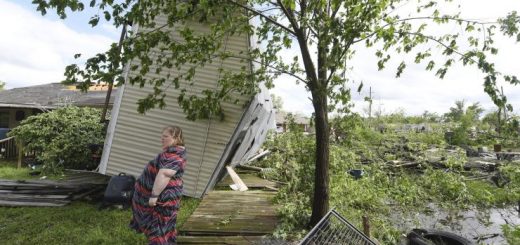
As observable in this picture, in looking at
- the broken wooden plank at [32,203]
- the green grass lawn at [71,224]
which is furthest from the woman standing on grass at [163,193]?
the broken wooden plank at [32,203]

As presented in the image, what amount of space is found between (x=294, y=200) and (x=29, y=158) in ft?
44.0

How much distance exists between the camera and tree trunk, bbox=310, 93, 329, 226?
6.43 m

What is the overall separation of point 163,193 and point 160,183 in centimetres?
25

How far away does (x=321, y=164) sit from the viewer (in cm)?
648

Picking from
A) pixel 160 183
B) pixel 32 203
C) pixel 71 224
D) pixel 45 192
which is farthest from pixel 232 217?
pixel 45 192

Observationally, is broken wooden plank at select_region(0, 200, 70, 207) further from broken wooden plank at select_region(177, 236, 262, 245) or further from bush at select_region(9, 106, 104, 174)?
broken wooden plank at select_region(177, 236, 262, 245)

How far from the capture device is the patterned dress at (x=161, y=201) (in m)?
4.35

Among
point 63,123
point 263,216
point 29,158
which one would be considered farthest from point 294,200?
point 29,158

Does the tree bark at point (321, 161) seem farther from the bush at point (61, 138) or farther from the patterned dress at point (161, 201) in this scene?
the bush at point (61, 138)

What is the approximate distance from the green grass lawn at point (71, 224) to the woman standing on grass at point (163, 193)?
1.69 metres

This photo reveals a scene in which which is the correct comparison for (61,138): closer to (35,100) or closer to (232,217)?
(232,217)

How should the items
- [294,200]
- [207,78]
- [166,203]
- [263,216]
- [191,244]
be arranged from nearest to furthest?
1. [166,203]
2. [191,244]
3. [263,216]
4. [294,200]
5. [207,78]

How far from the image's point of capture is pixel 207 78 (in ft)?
28.7

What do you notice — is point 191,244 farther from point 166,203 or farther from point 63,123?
point 63,123
